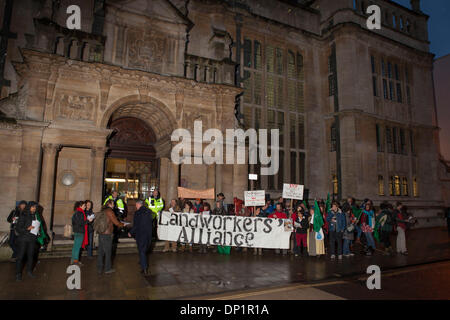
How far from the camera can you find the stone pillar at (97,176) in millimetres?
12242

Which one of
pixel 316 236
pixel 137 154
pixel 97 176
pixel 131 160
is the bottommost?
pixel 316 236

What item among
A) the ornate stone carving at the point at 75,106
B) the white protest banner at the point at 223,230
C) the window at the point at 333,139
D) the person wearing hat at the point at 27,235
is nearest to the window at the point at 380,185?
the window at the point at 333,139

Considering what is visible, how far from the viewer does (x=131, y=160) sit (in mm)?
15945

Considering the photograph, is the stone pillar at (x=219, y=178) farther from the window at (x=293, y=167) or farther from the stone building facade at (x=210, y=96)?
the window at (x=293, y=167)

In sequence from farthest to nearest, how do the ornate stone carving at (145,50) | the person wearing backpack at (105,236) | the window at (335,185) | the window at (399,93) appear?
the window at (399,93)
the window at (335,185)
the ornate stone carving at (145,50)
the person wearing backpack at (105,236)

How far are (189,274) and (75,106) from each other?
9407 millimetres

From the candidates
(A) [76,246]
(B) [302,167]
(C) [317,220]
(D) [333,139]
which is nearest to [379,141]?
(D) [333,139]

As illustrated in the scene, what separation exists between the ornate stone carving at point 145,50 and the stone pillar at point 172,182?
526 centimetres

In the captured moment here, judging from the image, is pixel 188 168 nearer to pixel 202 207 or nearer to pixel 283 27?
pixel 202 207

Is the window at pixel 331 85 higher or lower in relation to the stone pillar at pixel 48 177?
higher

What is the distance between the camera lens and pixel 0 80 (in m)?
14.1

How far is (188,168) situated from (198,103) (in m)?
3.69

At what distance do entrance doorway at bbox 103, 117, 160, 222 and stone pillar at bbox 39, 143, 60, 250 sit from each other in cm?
361

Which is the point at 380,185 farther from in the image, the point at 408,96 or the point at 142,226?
the point at 142,226
